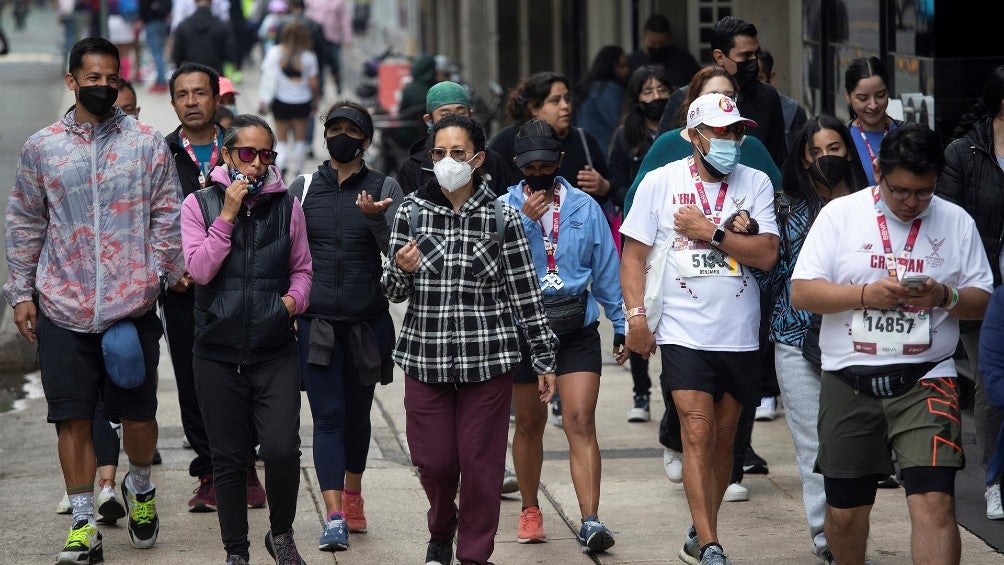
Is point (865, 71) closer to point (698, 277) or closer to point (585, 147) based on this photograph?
point (585, 147)

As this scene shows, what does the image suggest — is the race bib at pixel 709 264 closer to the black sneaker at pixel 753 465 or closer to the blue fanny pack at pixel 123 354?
the black sneaker at pixel 753 465

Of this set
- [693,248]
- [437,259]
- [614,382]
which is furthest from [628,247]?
[614,382]

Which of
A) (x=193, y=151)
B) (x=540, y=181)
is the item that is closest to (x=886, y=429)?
(x=540, y=181)

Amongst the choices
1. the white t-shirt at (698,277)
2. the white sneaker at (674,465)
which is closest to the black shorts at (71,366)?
the white t-shirt at (698,277)

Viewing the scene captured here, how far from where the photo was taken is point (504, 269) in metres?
5.85

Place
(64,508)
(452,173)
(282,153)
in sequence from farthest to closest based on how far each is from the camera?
(282,153) → (64,508) → (452,173)

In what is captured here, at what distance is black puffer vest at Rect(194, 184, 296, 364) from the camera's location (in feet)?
19.4

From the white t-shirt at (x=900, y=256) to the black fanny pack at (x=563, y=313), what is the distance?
145 centimetres

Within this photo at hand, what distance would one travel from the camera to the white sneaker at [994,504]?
6.72 metres

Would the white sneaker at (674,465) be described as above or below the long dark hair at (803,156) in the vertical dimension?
below

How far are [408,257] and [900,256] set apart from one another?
1.72 metres

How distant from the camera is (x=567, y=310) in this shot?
6.56m

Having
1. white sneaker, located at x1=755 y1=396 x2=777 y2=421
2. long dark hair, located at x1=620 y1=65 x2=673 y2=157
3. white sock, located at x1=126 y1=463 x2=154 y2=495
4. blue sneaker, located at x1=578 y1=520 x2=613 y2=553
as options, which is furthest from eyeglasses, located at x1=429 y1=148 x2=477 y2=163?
white sneaker, located at x1=755 y1=396 x2=777 y2=421

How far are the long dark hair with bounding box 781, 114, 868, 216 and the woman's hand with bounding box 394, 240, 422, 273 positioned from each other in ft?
5.21
